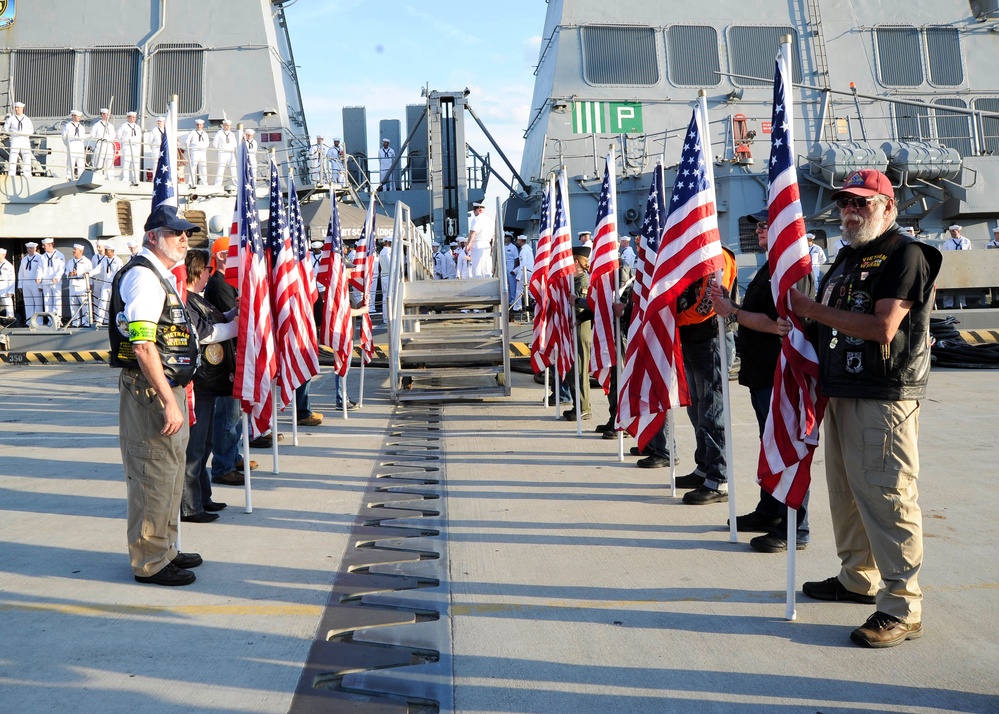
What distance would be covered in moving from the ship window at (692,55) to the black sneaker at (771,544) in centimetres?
1838

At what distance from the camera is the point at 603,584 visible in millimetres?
4336

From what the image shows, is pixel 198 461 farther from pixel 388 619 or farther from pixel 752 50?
pixel 752 50

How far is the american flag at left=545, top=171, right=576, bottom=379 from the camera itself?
9.46 m

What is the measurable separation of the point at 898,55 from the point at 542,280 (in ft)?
54.3

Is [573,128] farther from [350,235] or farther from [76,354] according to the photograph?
[76,354]

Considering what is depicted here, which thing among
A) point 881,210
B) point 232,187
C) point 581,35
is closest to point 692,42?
point 581,35

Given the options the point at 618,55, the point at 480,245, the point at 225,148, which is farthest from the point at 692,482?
the point at 618,55

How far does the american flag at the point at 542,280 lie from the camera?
10.2 meters

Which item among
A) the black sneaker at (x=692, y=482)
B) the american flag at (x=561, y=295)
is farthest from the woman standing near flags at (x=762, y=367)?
the american flag at (x=561, y=295)

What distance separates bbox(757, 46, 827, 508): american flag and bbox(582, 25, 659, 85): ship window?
18.0m

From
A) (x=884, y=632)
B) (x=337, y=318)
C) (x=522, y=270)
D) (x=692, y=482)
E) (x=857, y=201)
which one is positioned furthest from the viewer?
(x=522, y=270)

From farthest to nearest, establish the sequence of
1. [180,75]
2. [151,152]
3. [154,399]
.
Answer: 1. [180,75]
2. [151,152]
3. [154,399]

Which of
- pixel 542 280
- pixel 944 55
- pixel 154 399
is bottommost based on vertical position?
pixel 154 399

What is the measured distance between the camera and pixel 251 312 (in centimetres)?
611
